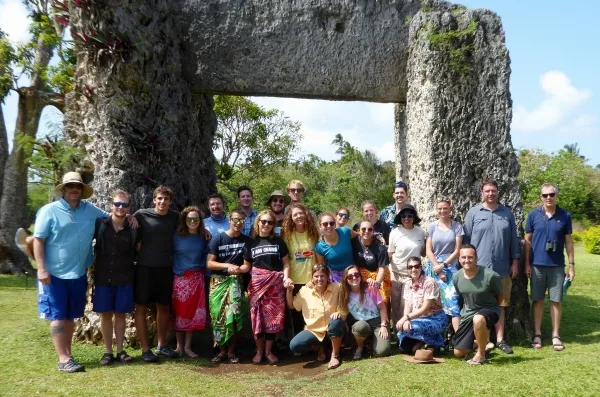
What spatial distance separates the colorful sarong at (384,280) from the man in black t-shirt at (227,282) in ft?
3.88

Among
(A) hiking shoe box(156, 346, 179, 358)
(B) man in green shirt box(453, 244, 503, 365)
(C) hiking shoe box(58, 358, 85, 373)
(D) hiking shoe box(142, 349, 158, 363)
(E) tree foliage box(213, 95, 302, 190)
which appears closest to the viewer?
(C) hiking shoe box(58, 358, 85, 373)

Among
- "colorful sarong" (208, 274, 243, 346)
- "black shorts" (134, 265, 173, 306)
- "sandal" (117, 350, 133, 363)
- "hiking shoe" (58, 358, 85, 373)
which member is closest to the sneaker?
"colorful sarong" (208, 274, 243, 346)

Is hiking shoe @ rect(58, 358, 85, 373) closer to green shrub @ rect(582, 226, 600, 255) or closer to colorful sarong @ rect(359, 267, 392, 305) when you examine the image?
colorful sarong @ rect(359, 267, 392, 305)

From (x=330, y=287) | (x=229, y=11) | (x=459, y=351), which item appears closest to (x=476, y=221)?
(x=459, y=351)

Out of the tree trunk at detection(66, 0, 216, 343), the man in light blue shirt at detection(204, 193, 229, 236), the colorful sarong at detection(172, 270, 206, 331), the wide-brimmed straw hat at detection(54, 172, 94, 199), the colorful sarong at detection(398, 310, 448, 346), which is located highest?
the tree trunk at detection(66, 0, 216, 343)

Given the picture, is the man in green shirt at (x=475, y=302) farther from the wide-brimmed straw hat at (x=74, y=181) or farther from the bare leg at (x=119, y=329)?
the wide-brimmed straw hat at (x=74, y=181)

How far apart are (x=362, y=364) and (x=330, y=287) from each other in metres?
0.77

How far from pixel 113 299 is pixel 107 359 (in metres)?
0.54

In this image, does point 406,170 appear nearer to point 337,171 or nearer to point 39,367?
point 39,367

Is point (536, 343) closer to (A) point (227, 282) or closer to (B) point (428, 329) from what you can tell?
(B) point (428, 329)

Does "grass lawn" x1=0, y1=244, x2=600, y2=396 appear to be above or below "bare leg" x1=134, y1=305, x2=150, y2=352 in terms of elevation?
below

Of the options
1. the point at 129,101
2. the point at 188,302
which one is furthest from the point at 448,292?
the point at 129,101

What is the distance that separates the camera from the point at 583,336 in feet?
18.0

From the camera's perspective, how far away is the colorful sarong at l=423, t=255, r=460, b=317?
5.00 m
